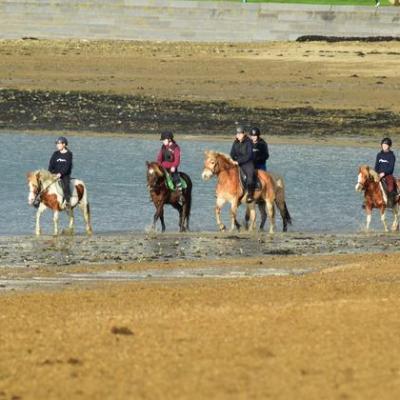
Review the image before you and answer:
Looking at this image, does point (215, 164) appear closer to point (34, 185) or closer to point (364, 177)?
point (364, 177)

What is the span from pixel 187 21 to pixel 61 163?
1437 inches

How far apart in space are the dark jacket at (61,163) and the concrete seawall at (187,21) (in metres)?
35.0

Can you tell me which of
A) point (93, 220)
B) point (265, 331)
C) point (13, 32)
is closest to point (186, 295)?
point (265, 331)

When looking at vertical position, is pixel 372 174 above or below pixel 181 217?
above

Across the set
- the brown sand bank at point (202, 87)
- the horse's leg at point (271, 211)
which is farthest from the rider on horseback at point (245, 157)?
the brown sand bank at point (202, 87)

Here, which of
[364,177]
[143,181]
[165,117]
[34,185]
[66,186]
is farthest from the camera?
[165,117]

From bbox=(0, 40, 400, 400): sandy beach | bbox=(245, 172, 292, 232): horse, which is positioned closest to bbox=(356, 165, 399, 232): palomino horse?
bbox=(245, 172, 292, 232): horse

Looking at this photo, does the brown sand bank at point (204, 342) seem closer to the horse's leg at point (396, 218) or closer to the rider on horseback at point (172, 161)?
the rider on horseback at point (172, 161)

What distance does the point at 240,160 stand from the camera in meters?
27.5

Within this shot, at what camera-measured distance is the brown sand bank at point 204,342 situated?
12.2 m

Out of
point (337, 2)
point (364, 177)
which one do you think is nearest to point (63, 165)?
point (364, 177)

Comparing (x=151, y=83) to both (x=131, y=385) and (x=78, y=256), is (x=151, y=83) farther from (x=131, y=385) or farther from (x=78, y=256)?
(x=131, y=385)

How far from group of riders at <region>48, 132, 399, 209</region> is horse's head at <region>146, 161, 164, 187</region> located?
331 mm

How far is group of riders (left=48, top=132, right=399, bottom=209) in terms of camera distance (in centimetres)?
2664
